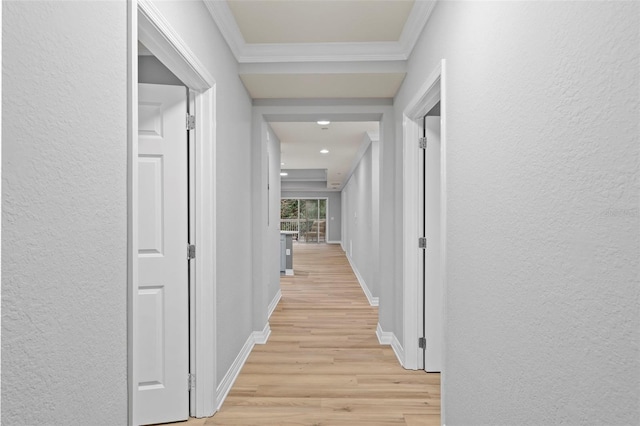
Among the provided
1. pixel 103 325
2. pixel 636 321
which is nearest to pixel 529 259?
pixel 636 321

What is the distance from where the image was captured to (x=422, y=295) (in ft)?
9.52

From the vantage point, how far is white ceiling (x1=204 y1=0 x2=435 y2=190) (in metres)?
2.32

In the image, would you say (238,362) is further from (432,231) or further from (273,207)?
(273,207)

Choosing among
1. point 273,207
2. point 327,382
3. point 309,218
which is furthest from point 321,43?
point 309,218

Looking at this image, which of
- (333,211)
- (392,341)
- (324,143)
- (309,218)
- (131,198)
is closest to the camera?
(131,198)

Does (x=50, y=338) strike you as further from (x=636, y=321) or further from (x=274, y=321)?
(x=274, y=321)

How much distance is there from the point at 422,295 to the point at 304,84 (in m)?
1.94

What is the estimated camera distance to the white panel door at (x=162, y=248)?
2.12 metres

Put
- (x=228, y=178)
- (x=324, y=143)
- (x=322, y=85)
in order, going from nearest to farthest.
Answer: (x=228, y=178) < (x=322, y=85) < (x=324, y=143)

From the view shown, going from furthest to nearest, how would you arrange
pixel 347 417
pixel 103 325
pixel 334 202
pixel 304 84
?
1. pixel 334 202
2. pixel 304 84
3. pixel 347 417
4. pixel 103 325

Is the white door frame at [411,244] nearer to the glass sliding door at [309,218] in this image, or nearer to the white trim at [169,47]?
the white trim at [169,47]

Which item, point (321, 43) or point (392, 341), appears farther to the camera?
point (392, 341)

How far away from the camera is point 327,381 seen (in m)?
2.78

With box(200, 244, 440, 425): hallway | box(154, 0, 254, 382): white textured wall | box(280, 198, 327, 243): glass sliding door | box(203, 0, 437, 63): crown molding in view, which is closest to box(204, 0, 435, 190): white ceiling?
box(203, 0, 437, 63): crown molding
